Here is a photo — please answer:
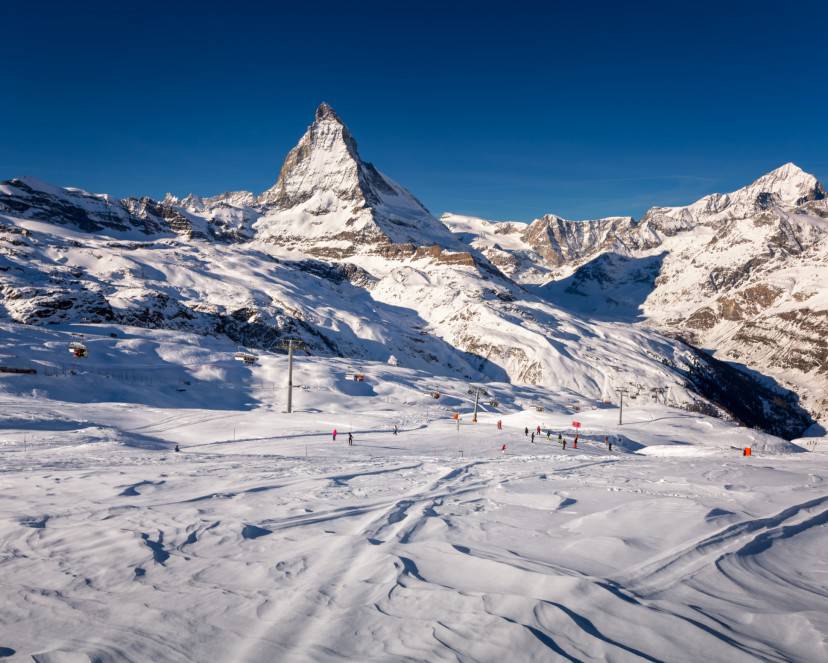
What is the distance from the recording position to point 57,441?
74.9ft

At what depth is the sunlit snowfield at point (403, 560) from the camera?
18.7ft

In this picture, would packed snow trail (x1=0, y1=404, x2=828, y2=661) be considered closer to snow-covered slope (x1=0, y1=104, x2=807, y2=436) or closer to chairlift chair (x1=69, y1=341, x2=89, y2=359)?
chairlift chair (x1=69, y1=341, x2=89, y2=359)

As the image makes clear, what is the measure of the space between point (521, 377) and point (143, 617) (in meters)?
143

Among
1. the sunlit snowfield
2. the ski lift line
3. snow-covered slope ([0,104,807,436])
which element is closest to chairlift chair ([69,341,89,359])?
the ski lift line

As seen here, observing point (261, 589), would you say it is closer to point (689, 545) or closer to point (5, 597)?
point (5, 597)

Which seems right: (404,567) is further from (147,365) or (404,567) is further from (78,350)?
(78,350)

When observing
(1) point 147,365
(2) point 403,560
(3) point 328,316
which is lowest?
(1) point 147,365

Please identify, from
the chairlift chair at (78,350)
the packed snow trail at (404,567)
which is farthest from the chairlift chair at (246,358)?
the packed snow trail at (404,567)

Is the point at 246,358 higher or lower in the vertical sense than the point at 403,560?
lower

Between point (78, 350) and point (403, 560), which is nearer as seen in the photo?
point (403, 560)

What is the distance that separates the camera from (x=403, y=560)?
319 inches

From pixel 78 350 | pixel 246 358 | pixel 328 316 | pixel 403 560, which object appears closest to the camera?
pixel 403 560

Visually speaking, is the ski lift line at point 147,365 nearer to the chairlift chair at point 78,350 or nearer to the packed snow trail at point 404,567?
the chairlift chair at point 78,350

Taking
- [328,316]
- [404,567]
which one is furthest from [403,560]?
[328,316]
